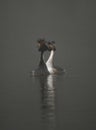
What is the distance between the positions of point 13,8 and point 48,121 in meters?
19.6

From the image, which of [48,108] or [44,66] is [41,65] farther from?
[48,108]

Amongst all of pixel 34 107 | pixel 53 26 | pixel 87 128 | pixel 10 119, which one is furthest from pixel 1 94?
pixel 53 26

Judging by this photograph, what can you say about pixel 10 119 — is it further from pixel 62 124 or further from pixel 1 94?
pixel 1 94

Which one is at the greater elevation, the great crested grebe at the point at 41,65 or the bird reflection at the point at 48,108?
the great crested grebe at the point at 41,65

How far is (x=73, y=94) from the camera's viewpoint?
15.9 ft

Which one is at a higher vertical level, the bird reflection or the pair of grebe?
the pair of grebe

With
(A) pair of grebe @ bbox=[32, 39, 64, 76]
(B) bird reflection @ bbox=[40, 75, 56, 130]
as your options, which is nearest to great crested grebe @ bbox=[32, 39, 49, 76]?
(A) pair of grebe @ bbox=[32, 39, 64, 76]

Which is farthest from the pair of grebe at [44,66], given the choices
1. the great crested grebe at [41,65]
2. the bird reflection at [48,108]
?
the bird reflection at [48,108]

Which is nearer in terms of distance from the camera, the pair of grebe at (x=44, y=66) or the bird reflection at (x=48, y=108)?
the bird reflection at (x=48, y=108)

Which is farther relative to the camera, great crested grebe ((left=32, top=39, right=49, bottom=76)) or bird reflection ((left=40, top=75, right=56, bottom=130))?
great crested grebe ((left=32, top=39, right=49, bottom=76))

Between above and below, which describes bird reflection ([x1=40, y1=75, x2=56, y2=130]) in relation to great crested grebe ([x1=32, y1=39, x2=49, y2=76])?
below

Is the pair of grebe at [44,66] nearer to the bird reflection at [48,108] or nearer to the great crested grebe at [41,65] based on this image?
the great crested grebe at [41,65]

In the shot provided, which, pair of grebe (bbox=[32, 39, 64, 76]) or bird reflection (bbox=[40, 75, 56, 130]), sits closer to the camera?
bird reflection (bbox=[40, 75, 56, 130])

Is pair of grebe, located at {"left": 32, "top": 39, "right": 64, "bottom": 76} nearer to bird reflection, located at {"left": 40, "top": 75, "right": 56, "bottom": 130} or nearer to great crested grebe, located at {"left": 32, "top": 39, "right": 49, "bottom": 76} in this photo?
great crested grebe, located at {"left": 32, "top": 39, "right": 49, "bottom": 76}
